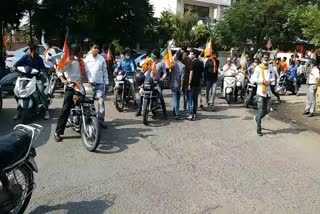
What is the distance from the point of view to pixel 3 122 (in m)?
9.74

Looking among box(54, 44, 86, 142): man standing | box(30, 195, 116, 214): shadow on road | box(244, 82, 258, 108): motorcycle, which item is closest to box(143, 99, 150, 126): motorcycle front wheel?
box(54, 44, 86, 142): man standing

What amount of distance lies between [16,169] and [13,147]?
274 mm

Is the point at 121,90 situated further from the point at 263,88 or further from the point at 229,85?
the point at 229,85

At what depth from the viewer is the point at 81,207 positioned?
17.0 ft

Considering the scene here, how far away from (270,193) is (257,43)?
2685 cm

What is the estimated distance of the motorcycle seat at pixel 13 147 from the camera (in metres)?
4.34

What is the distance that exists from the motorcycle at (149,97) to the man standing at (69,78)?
76.2 inches

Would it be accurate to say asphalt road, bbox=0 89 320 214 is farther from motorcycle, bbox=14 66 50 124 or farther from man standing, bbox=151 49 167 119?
man standing, bbox=151 49 167 119

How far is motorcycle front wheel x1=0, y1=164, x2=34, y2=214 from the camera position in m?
4.50

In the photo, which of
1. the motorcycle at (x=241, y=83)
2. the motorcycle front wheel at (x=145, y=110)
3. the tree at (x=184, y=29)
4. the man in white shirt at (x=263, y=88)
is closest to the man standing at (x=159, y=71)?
the motorcycle front wheel at (x=145, y=110)

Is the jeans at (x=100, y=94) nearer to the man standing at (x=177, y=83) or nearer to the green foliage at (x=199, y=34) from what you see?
the man standing at (x=177, y=83)

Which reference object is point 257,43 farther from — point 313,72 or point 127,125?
point 127,125

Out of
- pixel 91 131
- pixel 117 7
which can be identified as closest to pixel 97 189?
pixel 91 131

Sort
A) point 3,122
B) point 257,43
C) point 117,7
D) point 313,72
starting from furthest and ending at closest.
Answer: point 257,43 → point 117,7 → point 313,72 → point 3,122
